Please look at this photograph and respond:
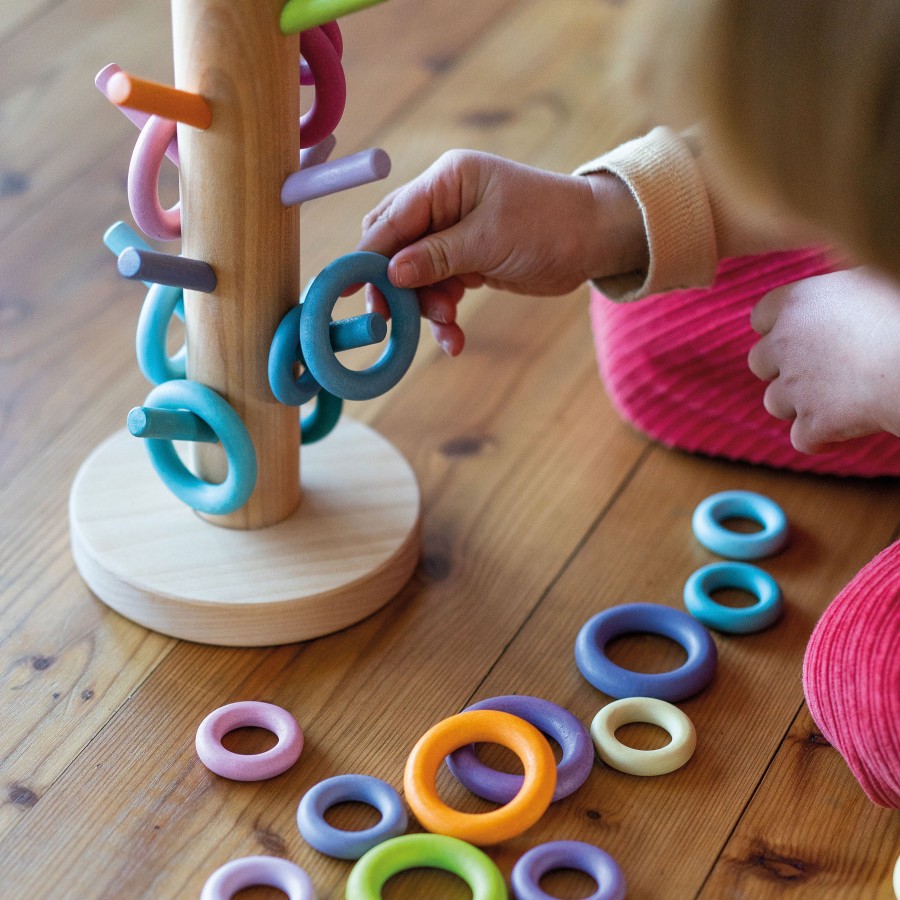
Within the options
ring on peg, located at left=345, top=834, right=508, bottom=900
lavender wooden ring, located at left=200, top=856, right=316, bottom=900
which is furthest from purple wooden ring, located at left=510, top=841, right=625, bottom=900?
lavender wooden ring, located at left=200, top=856, right=316, bottom=900

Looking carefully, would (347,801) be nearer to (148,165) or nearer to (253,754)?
(253,754)

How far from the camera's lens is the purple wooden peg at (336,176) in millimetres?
747

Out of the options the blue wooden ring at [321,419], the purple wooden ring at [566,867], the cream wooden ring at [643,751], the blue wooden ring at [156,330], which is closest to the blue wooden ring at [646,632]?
the cream wooden ring at [643,751]

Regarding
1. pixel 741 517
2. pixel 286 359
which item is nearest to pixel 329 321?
pixel 286 359

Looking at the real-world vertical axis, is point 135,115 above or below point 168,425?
above

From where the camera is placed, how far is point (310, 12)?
76 centimetres

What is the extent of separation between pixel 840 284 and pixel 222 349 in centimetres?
42

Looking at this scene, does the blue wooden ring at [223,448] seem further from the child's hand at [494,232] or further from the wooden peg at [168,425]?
the child's hand at [494,232]

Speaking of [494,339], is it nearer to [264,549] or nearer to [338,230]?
[338,230]

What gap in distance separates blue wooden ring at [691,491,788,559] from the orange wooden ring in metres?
0.26

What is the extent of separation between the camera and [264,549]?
0.93 meters

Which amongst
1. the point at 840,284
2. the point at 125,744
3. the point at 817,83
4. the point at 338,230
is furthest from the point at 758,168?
the point at 338,230

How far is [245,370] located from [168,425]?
6 cm

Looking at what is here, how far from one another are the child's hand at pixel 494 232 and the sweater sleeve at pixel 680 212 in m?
0.02
